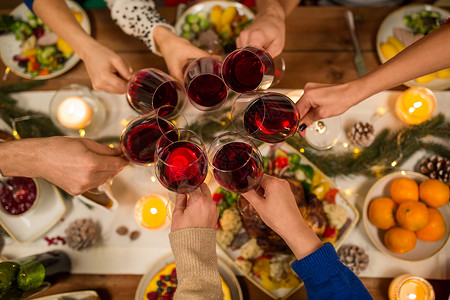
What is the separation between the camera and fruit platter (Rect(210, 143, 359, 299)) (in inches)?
45.4

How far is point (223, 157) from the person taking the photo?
98 cm

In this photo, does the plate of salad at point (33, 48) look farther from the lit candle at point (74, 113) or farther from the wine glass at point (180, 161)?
the wine glass at point (180, 161)

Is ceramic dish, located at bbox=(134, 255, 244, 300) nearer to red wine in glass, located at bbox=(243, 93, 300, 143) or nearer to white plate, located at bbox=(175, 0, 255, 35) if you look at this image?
red wine in glass, located at bbox=(243, 93, 300, 143)

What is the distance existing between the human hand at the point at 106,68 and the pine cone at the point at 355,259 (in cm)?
106

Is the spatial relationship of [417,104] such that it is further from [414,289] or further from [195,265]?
[195,265]

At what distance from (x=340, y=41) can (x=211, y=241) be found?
108 centimetres

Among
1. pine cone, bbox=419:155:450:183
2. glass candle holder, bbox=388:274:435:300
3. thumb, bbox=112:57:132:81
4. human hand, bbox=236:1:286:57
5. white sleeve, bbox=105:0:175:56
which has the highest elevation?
white sleeve, bbox=105:0:175:56

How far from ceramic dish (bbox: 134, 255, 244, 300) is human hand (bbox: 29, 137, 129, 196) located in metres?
0.42

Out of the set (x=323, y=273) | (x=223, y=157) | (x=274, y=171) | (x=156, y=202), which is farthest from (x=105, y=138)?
(x=323, y=273)

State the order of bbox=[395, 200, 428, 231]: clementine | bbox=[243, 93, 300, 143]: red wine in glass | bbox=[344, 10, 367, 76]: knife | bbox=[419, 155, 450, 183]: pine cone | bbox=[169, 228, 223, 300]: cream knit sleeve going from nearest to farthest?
bbox=[169, 228, 223, 300]: cream knit sleeve < bbox=[243, 93, 300, 143]: red wine in glass < bbox=[395, 200, 428, 231]: clementine < bbox=[419, 155, 450, 183]: pine cone < bbox=[344, 10, 367, 76]: knife

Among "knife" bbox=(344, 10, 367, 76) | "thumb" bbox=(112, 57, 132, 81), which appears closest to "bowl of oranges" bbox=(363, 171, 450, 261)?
"knife" bbox=(344, 10, 367, 76)

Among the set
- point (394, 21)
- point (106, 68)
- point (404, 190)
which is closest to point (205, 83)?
point (106, 68)

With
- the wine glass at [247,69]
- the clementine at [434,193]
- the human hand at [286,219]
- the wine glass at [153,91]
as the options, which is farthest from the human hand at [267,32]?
the clementine at [434,193]

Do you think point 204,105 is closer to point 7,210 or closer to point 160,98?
point 160,98
